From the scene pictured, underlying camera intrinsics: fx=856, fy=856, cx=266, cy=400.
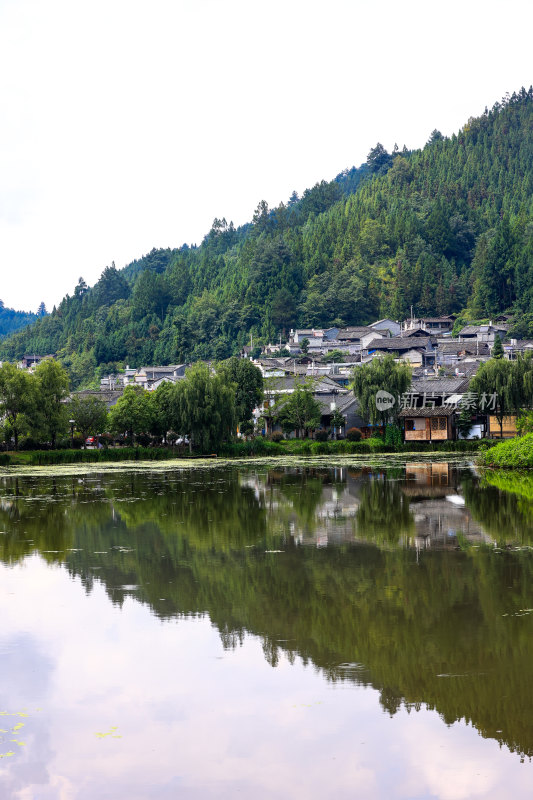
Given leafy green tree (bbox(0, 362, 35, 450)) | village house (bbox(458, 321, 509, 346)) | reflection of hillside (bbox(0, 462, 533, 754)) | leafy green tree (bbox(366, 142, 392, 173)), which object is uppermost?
leafy green tree (bbox(366, 142, 392, 173))

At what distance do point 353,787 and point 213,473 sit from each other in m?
30.1

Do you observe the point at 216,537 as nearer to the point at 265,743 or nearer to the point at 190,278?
the point at 265,743

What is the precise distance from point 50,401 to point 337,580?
1428 inches

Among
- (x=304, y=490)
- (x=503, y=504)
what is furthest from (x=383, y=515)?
(x=304, y=490)

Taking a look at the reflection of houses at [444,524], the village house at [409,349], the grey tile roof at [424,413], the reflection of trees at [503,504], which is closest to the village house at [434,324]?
the village house at [409,349]

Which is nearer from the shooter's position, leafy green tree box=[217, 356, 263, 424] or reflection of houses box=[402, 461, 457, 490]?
reflection of houses box=[402, 461, 457, 490]

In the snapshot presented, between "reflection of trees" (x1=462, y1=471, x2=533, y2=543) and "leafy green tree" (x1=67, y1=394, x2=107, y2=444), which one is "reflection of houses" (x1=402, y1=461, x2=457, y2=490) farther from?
"leafy green tree" (x1=67, y1=394, x2=107, y2=444)

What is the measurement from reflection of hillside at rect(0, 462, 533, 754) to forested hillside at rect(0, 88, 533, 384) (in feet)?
268

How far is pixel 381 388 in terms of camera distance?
51656 mm

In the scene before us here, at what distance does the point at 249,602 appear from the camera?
1215cm

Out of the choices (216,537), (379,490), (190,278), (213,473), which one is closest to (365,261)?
(190,278)

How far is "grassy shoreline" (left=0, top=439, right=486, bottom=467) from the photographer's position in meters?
45.2

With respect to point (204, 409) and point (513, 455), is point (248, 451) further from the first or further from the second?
point (513, 455)

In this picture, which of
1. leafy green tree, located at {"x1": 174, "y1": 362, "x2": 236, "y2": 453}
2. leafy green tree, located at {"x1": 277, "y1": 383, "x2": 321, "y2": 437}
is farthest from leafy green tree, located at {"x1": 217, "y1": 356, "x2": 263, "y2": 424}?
leafy green tree, located at {"x1": 174, "y1": 362, "x2": 236, "y2": 453}
